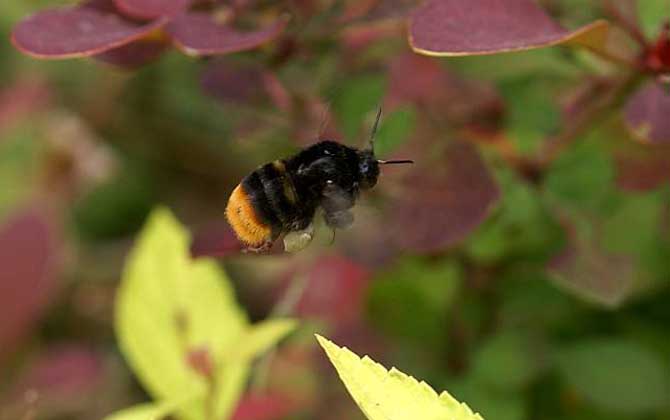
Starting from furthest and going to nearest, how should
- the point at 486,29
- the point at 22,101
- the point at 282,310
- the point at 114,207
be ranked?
the point at 114,207 < the point at 22,101 < the point at 282,310 < the point at 486,29

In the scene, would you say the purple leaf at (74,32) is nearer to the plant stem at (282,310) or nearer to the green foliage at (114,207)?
the plant stem at (282,310)

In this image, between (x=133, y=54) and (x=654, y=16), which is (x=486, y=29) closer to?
(x=654, y=16)

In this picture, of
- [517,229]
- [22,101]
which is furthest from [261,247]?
[22,101]

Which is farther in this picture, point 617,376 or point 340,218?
point 617,376

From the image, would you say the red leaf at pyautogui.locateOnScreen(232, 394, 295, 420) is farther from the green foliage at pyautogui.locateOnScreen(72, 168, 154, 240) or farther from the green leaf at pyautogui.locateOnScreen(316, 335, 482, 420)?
the green foliage at pyautogui.locateOnScreen(72, 168, 154, 240)

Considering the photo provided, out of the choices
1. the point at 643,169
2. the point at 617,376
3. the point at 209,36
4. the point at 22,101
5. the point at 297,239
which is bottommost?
the point at 22,101

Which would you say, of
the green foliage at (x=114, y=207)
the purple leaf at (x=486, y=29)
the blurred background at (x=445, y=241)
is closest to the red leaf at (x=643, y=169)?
the blurred background at (x=445, y=241)
